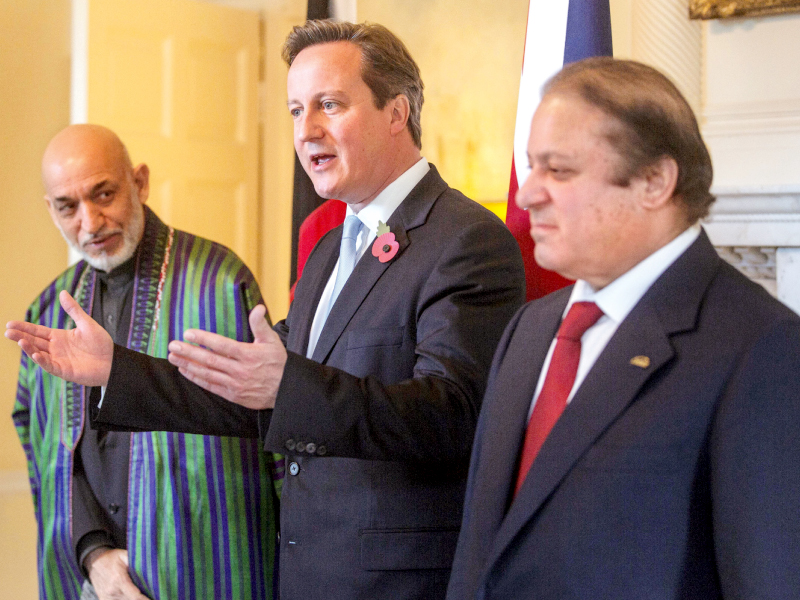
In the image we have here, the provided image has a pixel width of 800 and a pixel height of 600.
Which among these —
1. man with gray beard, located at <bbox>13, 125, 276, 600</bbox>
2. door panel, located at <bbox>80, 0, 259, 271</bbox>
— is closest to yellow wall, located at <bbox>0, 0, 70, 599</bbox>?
door panel, located at <bbox>80, 0, 259, 271</bbox>

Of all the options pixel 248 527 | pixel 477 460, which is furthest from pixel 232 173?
pixel 477 460

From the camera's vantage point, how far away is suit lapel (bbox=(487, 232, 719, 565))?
94 cm

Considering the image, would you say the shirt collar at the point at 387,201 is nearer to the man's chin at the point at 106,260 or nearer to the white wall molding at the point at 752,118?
the man's chin at the point at 106,260

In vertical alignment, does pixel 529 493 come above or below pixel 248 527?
above

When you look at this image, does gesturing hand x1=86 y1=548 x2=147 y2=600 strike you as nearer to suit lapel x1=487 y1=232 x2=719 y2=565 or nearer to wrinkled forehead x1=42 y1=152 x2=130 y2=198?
wrinkled forehead x1=42 y1=152 x2=130 y2=198

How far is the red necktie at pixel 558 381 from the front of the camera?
103cm

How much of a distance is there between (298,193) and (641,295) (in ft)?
7.80

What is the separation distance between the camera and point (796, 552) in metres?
0.86

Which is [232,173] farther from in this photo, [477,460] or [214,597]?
[477,460]

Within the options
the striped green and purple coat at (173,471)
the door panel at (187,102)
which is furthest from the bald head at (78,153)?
the door panel at (187,102)

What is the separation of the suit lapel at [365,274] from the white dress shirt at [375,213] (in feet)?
0.10

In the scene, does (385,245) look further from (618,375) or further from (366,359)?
(618,375)

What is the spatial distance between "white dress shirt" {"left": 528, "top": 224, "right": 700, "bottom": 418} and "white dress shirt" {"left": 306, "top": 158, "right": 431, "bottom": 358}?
0.60m

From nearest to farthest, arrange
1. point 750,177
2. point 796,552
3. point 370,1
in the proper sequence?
1. point 796,552
2. point 750,177
3. point 370,1
